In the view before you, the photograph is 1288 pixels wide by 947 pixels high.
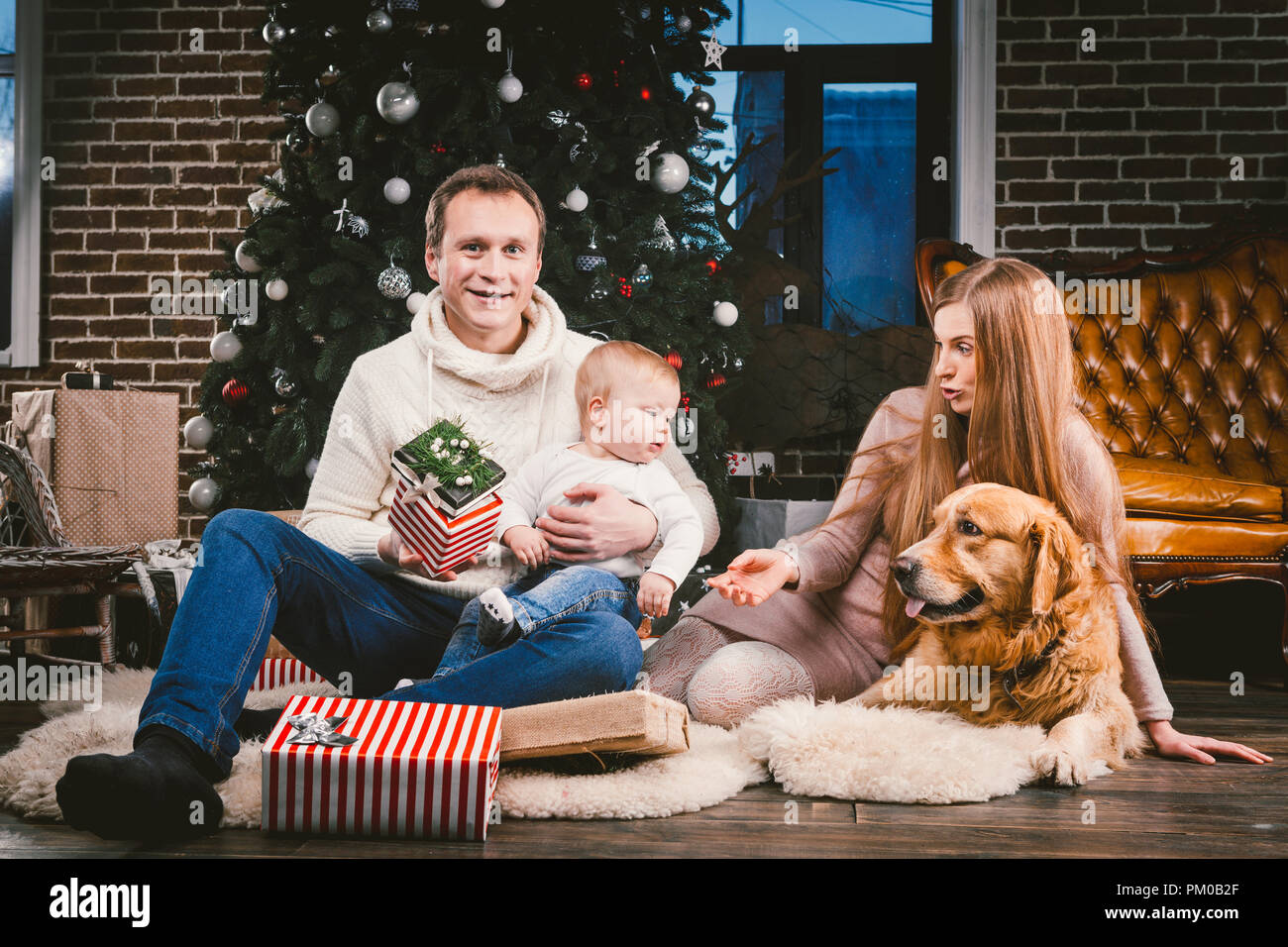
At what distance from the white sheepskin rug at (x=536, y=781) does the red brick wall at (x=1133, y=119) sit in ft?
9.89

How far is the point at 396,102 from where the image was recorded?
8.58 ft

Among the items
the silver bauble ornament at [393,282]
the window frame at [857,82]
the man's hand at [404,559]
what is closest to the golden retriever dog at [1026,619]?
the man's hand at [404,559]

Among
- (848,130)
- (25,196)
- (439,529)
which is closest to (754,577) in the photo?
(439,529)

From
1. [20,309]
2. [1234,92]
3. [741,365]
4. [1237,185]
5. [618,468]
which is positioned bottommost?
[618,468]

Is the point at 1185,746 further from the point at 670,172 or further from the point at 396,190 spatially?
the point at 396,190

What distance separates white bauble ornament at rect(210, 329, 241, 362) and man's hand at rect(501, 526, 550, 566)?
1571mm

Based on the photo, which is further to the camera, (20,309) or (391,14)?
(20,309)

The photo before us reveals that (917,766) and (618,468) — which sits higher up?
(618,468)

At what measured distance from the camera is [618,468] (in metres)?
1.77

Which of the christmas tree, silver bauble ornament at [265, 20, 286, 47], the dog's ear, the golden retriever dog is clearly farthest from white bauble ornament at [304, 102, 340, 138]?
the dog's ear
